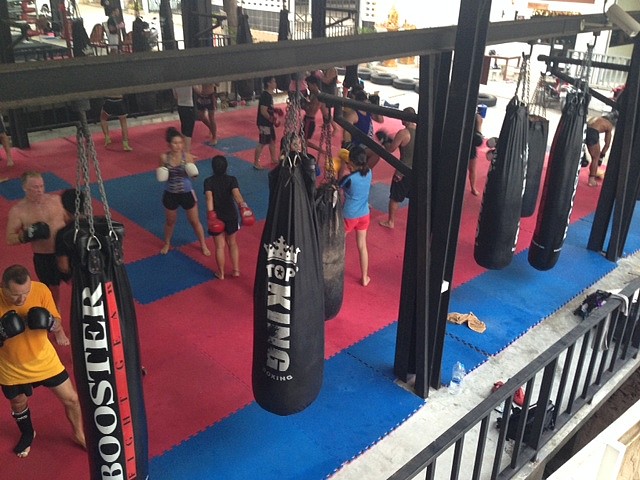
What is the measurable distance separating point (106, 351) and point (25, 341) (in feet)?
3.82

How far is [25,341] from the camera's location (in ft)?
11.1

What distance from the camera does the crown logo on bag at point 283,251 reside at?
2881 mm

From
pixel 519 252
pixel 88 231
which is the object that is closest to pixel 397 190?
pixel 519 252

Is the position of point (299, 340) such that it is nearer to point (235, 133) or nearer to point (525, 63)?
point (525, 63)

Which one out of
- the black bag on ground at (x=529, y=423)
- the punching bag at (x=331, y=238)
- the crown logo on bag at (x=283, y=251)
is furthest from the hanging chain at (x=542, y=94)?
the crown logo on bag at (x=283, y=251)

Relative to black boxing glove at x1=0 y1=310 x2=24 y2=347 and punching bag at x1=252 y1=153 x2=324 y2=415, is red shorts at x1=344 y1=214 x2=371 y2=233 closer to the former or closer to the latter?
punching bag at x1=252 y1=153 x2=324 y2=415

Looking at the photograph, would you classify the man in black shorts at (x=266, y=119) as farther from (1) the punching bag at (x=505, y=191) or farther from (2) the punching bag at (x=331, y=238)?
(2) the punching bag at (x=331, y=238)

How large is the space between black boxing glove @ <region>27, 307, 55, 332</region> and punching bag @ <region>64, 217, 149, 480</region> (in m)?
0.84

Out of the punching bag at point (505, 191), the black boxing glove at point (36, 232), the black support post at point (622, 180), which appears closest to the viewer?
the black boxing glove at point (36, 232)

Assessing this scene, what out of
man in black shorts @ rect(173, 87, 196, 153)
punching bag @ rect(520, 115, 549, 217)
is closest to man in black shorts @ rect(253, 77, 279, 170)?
man in black shorts @ rect(173, 87, 196, 153)

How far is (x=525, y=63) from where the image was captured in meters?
4.79

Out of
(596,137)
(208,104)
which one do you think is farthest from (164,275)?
(596,137)

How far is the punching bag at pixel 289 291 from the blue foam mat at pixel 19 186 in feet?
20.1

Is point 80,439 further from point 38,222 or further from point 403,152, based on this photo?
point 403,152
